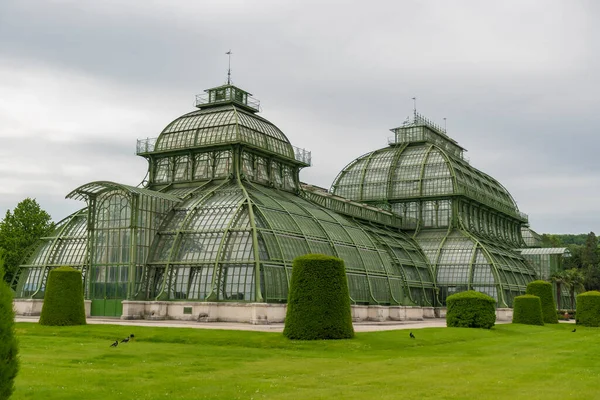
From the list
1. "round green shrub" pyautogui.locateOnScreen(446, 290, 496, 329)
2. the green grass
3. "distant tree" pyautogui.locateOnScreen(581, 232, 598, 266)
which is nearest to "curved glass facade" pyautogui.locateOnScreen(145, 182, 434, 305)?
"round green shrub" pyautogui.locateOnScreen(446, 290, 496, 329)

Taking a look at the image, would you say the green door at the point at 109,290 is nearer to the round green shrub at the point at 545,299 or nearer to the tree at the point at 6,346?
the round green shrub at the point at 545,299

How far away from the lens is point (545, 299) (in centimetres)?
7050

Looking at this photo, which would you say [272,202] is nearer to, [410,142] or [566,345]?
[566,345]

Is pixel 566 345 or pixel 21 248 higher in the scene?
pixel 21 248

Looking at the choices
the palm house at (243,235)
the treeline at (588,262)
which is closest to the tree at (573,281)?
the palm house at (243,235)

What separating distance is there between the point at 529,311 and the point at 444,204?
86.6 feet

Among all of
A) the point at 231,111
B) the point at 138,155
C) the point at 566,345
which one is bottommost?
the point at 566,345

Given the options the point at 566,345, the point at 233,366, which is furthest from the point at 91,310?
the point at 566,345

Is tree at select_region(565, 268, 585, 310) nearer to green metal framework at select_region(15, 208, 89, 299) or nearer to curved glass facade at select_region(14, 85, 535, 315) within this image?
curved glass facade at select_region(14, 85, 535, 315)

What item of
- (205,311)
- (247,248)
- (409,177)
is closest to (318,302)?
(247,248)

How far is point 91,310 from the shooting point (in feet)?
189

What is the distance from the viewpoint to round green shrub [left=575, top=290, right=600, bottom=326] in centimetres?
6844

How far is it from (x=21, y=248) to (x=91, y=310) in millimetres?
25286

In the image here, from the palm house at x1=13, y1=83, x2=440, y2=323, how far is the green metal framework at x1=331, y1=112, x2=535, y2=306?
0.22m
